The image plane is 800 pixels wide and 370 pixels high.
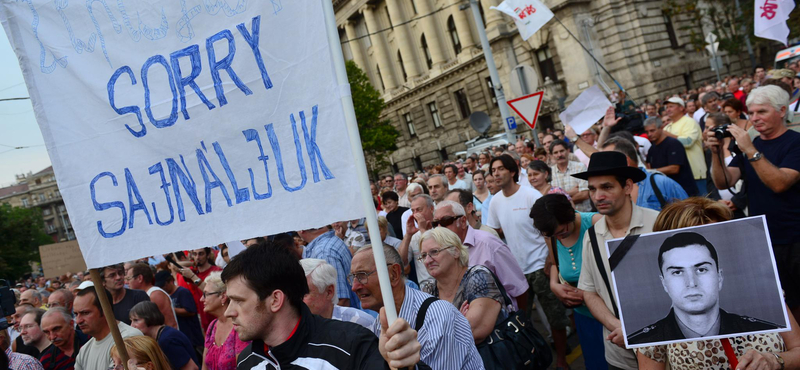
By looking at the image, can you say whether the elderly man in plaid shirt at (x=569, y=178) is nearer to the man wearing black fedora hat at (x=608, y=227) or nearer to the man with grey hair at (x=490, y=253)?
the man with grey hair at (x=490, y=253)

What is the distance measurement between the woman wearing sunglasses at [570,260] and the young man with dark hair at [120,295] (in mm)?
4054

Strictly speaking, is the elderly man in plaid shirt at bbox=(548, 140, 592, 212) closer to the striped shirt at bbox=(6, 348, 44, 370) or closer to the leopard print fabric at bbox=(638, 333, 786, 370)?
the leopard print fabric at bbox=(638, 333, 786, 370)

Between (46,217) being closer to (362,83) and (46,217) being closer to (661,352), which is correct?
(362,83)

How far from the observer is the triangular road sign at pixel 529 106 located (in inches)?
416

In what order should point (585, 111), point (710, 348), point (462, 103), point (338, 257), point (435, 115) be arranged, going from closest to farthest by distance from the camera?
point (710, 348), point (338, 257), point (585, 111), point (462, 103), point (435, 115)

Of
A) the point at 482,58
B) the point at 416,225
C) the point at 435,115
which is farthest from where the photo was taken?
the point at 435,115

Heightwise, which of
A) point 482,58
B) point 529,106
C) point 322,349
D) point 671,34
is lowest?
point 322,349

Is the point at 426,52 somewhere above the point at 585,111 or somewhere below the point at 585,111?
above

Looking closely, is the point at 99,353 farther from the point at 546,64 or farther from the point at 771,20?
the point at 546,64

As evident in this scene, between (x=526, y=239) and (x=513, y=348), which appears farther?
(x=526, y=239)

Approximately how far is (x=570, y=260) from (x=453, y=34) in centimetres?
3743

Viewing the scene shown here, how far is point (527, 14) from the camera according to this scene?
15594mm

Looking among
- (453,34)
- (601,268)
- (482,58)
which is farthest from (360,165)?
(453,34)

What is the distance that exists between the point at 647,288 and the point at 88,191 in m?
2.50
